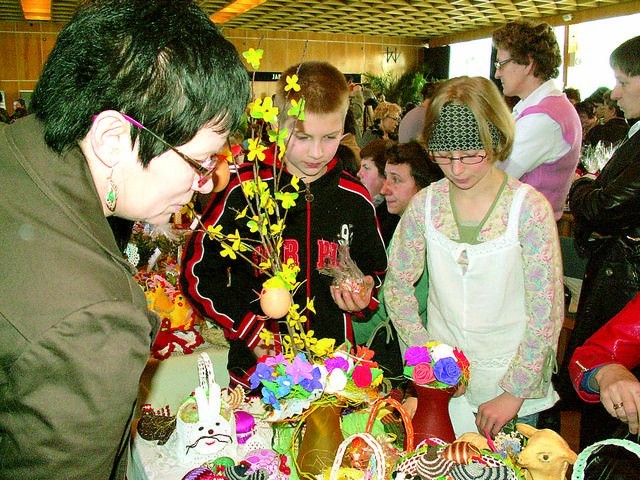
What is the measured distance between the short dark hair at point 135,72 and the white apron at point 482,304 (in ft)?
3.29

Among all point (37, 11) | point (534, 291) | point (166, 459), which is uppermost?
point (37, 11)

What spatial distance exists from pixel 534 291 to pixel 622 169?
3.30 feet

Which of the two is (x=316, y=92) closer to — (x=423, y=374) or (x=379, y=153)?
(x=423, y=374)

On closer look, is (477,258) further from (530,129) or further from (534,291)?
(530,129)

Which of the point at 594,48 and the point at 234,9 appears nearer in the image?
the point at 594,48

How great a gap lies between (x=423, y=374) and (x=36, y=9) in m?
11.9

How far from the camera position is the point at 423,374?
3.95 ft

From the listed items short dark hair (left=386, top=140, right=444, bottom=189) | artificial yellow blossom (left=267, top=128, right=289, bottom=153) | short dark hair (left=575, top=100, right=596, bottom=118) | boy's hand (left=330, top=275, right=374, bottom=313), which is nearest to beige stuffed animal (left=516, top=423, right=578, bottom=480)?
boy's hand (left=330, top=275, right=374, bottom=313)

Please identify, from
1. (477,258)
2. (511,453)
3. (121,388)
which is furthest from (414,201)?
(121,388)

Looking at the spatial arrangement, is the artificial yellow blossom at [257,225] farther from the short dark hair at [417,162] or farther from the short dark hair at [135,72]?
the short dark hair at [417,162]

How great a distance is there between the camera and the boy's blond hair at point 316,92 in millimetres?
1754

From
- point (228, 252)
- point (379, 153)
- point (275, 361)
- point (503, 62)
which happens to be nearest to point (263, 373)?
point (275, 361)

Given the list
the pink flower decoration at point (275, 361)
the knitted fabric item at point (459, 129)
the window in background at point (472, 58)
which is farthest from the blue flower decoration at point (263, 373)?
the window in background at point (472, 58)

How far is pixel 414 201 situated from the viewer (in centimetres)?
179
